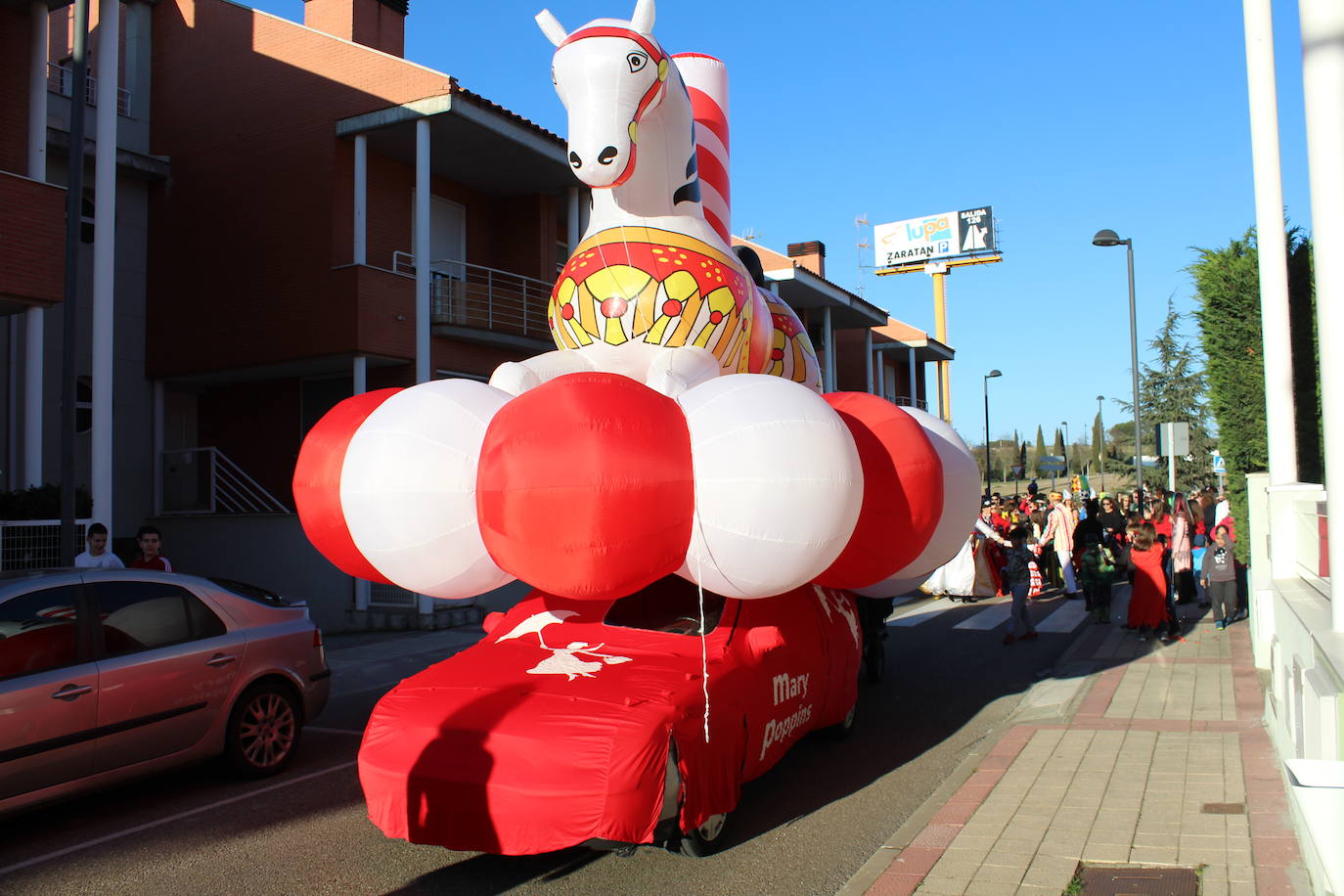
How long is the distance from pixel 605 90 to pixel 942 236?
205 feet

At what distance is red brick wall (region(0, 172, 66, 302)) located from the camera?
36.3ft

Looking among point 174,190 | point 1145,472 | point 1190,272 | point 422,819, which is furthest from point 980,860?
point 1145,472

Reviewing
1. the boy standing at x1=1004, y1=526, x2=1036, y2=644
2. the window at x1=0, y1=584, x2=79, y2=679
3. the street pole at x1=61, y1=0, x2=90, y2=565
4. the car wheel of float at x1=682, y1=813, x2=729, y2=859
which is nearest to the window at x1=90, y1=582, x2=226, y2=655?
the window at x1=0, y1=584, x2=79, y2=679

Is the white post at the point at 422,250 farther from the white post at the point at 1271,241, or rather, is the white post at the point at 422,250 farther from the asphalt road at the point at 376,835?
the white post at the point at 1271,241

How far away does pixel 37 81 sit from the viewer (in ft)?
41.8

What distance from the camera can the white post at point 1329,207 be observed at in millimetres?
4082

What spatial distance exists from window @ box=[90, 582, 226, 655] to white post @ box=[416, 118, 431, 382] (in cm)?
812

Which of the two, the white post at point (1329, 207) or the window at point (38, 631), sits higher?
the white post at point (1329, 207)

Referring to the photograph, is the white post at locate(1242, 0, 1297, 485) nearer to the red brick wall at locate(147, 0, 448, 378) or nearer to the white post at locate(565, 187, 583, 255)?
the red brick wall at locate(147, 0, 448, 378)

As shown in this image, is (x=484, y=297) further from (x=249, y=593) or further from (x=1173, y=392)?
(x=1173, y=392)

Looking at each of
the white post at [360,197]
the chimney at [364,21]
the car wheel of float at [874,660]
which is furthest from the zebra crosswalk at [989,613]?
the chimney at [364,21]

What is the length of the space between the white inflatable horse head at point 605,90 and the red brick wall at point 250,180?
9.62 metres

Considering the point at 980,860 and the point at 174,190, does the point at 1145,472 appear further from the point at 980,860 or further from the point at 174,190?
the point at 980,860

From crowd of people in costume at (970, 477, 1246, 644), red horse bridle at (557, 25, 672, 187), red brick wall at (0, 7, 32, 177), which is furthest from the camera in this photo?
red brick wall at (0, 7, 32, 177)
